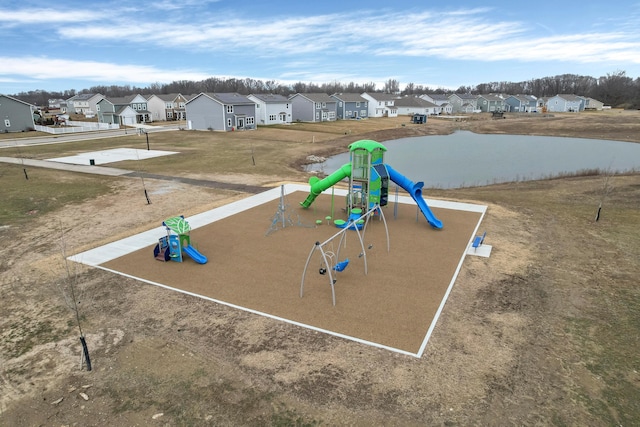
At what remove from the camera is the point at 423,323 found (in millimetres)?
10766

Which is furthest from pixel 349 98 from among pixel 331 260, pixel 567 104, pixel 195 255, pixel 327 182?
pixel 195 255

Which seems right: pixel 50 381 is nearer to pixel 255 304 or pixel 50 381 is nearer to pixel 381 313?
pixel 255 304

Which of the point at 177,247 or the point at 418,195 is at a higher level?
the point at 418,195

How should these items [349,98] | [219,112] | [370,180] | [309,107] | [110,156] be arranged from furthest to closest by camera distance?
[349,98], [309,107], [219,112], [110,156], [370,180]

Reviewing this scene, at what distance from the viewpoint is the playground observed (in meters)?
11.1

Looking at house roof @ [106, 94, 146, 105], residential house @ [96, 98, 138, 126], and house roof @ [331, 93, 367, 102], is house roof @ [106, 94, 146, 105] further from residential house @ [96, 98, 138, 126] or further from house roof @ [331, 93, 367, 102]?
house roof @ [331, 93, 367, 102]

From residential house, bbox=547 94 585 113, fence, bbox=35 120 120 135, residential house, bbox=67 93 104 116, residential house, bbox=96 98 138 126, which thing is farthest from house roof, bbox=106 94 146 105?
residential house, bbox=547 94 585 113

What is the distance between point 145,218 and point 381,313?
45.2ft

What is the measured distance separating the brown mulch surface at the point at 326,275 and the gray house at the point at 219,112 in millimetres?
45414

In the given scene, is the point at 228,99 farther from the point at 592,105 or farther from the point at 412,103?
the point at 592,105

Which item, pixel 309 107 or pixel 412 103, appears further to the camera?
pixel 412 103

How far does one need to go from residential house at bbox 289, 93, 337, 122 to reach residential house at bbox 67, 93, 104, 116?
53025 mm

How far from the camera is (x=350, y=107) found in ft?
306

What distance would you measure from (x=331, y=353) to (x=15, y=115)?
6944cm
